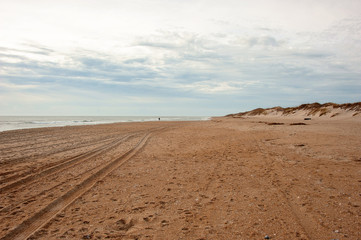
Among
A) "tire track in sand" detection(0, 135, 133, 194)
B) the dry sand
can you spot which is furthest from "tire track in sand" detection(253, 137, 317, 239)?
"tire track in sand" detection(0, 135, 133, 194)

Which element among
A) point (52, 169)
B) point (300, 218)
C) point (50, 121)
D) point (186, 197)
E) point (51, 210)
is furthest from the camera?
point (50, 121)

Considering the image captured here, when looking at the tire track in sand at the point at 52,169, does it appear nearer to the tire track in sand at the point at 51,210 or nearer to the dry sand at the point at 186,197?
the dry sand at the point at 186,197

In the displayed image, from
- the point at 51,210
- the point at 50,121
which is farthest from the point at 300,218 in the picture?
the point at 50,121

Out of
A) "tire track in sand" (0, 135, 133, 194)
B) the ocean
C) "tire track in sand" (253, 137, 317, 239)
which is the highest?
the ocean

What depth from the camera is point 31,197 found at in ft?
17.6

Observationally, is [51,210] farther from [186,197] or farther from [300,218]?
[300,218]

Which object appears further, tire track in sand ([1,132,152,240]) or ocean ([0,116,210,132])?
ocean ([0,116,210,132])

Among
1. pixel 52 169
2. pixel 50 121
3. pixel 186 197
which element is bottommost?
pixel 186 197

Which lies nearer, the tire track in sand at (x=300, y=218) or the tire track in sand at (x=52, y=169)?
the tire track in sand at (x=300, y=218)

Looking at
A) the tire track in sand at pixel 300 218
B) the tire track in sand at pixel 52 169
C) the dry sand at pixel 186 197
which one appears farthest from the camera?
the tire track in sand at pixel 52 169

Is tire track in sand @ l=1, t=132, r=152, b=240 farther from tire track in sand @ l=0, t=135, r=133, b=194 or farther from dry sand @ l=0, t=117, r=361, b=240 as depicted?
tire track in sand @ l=0, t=135, r=133, b=194

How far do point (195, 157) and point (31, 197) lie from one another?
5.94 m

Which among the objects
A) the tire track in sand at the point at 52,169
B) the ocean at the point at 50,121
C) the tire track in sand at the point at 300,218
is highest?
the ocean at the point at 50,121

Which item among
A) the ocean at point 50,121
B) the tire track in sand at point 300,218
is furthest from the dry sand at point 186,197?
the ocean at point 50,121
